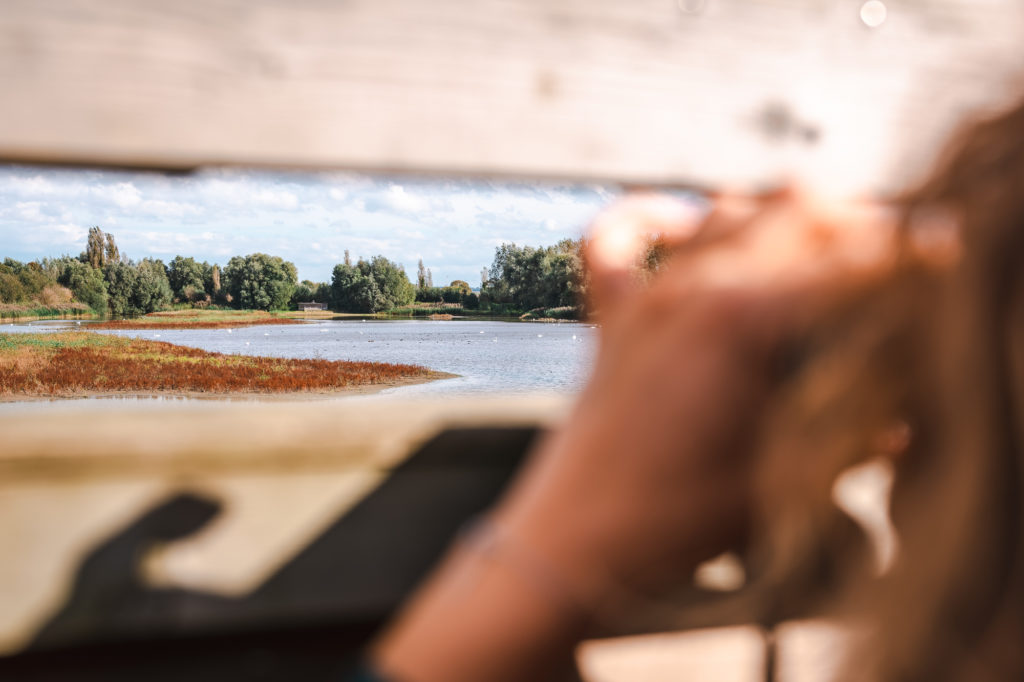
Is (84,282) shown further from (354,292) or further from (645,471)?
(645,471)

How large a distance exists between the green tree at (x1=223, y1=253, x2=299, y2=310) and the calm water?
24.2 feet

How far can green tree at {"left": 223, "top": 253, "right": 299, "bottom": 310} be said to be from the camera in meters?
26.2

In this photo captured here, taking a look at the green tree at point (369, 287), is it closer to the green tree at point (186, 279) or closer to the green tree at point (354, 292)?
the green tree at point (354, 292)

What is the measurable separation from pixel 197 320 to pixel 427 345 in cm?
1859

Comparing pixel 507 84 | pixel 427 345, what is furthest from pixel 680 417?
pixel 427 345

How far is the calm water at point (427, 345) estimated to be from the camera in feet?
124

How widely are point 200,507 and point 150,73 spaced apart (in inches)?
21.9

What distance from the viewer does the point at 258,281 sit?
2706 centimetres

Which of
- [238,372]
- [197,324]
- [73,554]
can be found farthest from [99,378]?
[73,554]

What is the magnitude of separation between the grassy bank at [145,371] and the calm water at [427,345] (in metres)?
2.43

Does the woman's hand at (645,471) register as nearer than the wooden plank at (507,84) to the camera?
Yes

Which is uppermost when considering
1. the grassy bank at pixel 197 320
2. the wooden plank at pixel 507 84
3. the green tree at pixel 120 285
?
the green tree at pixel 120 285

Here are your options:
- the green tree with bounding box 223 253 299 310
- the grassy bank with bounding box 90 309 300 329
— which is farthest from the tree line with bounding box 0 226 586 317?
the grassy bank with bounding box 90 309 300 329

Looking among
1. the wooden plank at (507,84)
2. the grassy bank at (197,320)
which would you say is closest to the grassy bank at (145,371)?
the grassy bank at (197,320)
